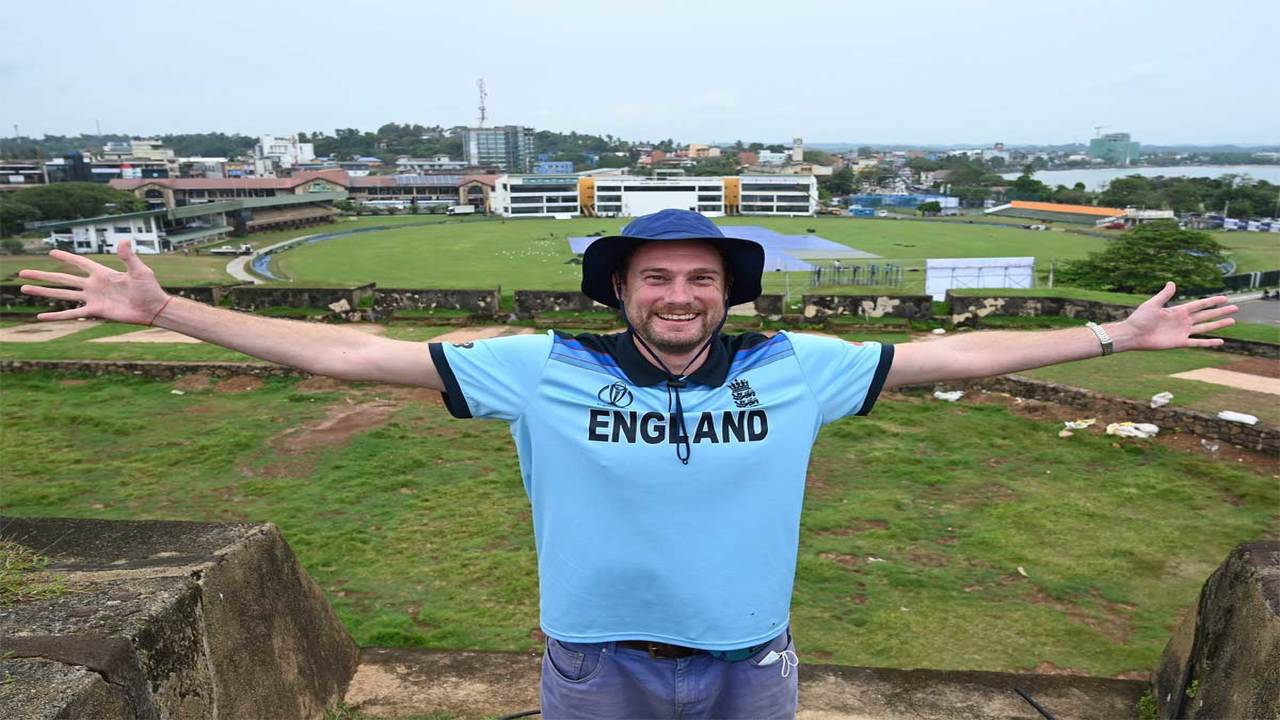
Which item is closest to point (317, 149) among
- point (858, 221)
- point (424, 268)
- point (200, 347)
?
point (858, 221)

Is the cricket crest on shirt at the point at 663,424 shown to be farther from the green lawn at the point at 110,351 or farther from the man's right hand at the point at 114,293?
the green lawn at the point at 110,351

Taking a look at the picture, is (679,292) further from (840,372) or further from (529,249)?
(529,249)

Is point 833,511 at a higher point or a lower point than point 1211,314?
lower

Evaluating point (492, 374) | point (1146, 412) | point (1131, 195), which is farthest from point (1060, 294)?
point (1131, 195)

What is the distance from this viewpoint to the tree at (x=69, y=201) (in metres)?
51.4

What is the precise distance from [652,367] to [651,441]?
A: 0.73 feet

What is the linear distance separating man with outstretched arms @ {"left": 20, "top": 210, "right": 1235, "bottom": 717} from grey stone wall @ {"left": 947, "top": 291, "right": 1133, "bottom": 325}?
1170cm

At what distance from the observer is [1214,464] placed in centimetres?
707

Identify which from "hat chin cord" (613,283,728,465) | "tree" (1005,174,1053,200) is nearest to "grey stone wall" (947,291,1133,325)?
"hat chin cord" (613,283,728,465)

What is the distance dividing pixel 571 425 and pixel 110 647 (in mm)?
1352

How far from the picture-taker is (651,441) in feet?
6.72

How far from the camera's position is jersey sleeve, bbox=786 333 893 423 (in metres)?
2.27

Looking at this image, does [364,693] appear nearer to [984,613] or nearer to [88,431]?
[984,613]

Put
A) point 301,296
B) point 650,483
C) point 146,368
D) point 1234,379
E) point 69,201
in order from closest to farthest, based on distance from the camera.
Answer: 1. point 650,483
2. point 1234,379
3. point 146,368
4. point 301,296
5. point 69,201
